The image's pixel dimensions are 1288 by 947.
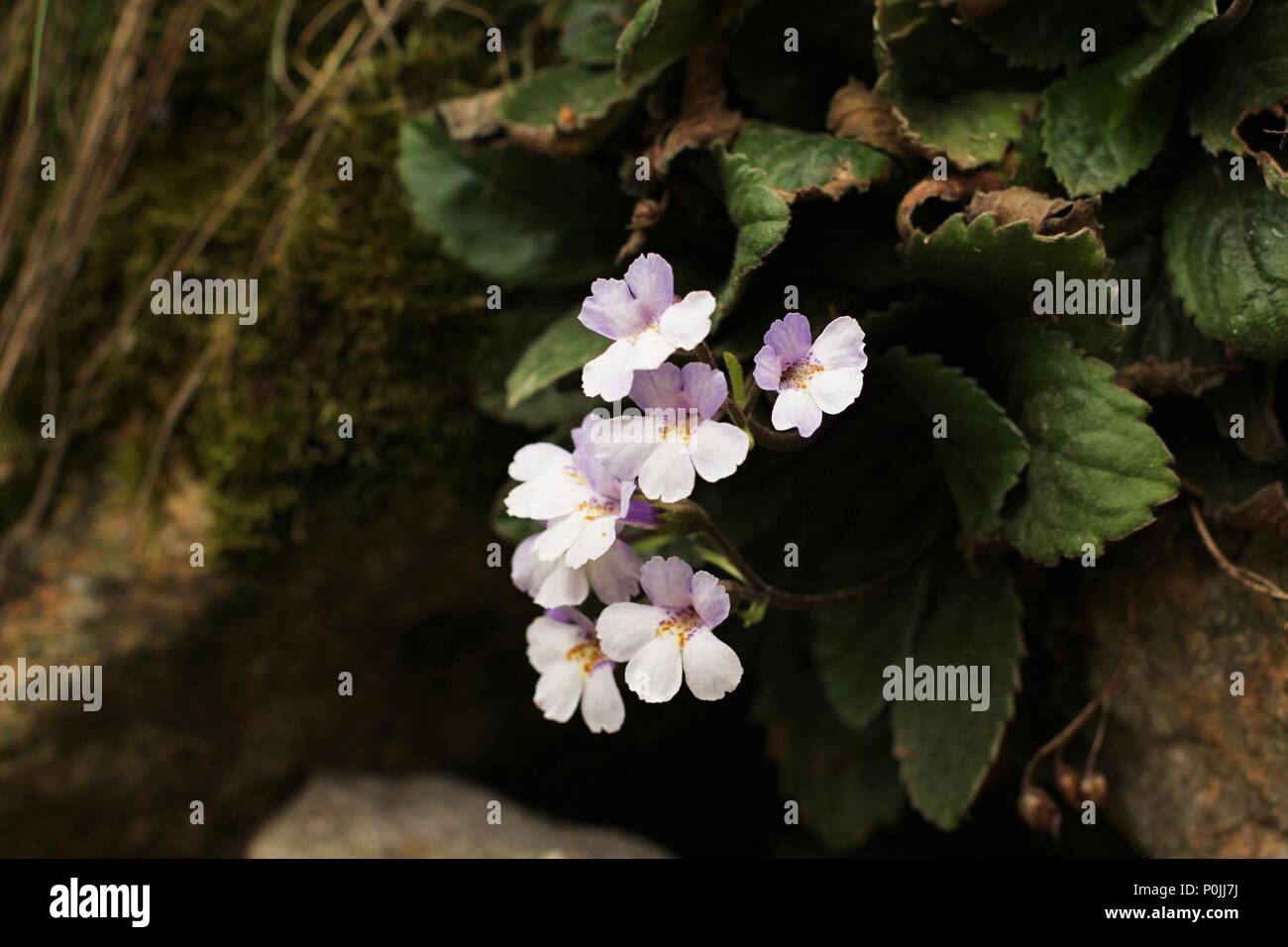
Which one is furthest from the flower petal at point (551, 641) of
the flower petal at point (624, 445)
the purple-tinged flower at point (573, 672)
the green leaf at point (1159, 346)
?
the green leaf at point (1159, 346)

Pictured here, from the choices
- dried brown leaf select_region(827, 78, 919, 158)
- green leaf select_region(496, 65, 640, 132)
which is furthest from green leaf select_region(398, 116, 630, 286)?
dried brown leaf select_region(827, 78, 919, 158)

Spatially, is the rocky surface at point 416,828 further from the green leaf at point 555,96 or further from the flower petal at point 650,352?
the green leaf at point 555,96

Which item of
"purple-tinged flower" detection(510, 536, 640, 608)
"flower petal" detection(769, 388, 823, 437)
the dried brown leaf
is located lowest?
"purple-tinged flower" detection(510, 536, 640, 608)

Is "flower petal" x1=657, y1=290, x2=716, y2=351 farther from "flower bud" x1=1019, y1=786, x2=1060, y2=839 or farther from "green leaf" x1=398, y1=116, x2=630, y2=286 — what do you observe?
"flower bud" x1=1019, y1=786, x2=1060, y2=839

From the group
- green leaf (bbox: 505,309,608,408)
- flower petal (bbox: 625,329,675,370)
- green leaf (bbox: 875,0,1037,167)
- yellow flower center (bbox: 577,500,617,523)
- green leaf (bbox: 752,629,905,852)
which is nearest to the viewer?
flower petal (bbox: 625,329,675,370)

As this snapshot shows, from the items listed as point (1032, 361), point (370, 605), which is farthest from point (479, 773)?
point (1032, 361)

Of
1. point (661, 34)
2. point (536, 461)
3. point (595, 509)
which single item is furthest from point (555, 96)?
point (595, 509)

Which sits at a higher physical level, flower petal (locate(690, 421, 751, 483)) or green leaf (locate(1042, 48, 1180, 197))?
green leaf (locate(1042, 48, 1180, 197))

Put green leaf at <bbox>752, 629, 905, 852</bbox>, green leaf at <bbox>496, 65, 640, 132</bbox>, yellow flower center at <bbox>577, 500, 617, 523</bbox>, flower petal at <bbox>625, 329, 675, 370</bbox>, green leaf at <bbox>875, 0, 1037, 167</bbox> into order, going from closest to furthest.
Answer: flower petal at <bbox>625, 329, 675, 370</bbox>, yellow flower center at <bbox>577, 500, 617, 523</bbox>, green leaf at <bbox>875, 0, 1037, 167</bbox>, green leaf at <bbox>496, 65, 640, 132</bbox>, green leaf at <bbox>752, 629, 905, 852</bbox>
